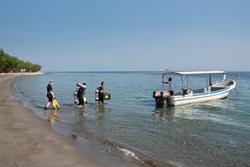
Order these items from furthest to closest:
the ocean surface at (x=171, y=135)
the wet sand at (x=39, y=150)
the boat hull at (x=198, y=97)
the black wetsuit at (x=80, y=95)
A: the boat hull at (x=198, y=97)
the black wetsuit at (x=80, y=95)
the ocean surface at (x=171, y=135)
the wet sand at (x=39, y=150)

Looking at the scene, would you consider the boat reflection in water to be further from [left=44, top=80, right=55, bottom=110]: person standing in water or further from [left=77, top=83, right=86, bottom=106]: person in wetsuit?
[left=44, top=80, right=55, bottom=110]: person standing in water

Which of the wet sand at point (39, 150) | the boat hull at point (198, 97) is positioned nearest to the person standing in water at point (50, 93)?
the wet sand at point (39, 150)

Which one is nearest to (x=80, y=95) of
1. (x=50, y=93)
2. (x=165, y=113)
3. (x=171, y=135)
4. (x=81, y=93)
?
(x=81, y=93)

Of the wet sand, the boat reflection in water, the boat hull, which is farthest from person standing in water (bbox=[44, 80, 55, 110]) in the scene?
the boat hull

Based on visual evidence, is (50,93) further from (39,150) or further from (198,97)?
(198,97)

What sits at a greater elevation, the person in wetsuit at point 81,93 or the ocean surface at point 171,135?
the person in wetsuit at point 81,93

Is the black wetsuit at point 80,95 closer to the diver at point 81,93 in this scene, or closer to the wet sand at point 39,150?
the diver at point 81,93

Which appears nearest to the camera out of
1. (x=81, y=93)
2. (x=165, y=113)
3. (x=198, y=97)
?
(x=165, y=113)

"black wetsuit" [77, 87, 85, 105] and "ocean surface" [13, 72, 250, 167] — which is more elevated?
"black wetsuit" [77, 87, 85, 105]

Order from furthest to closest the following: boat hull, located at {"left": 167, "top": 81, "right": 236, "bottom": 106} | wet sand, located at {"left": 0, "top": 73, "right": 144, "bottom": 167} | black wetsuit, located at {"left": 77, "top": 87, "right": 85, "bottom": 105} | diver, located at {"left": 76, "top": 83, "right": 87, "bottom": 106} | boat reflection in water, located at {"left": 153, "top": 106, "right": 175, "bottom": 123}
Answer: boat hull, located at {"left": 167, "top": 81, "right": 236, "bottom": 106} < black wetsuit, located at {"left": 77, "top": 87, "right": 85, "bottom": 105} < diver, located at {"left": 76, "top": 83, "right": 87, "bottom": 106} < boat reflection in water, located at {"left": 153, "top": 106, "right": 175, "bottom": 123} < wet sand, located at {"left": 0, "top": 73, "right": 144, "bottom": 167}

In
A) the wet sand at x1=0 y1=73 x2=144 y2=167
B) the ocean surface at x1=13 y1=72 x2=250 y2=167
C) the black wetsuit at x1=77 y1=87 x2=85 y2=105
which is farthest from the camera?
the black wetsuit at x1=77 y1=87 x2=85 y2=105

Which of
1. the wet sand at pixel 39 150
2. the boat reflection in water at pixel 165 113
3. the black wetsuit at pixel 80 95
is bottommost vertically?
the boat reflection in water at pixel 165 113

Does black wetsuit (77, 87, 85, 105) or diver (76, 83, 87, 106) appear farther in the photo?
black wetsuit (77, 87, 85, 105)

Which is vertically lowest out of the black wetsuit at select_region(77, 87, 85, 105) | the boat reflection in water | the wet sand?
the boat reflection in water
